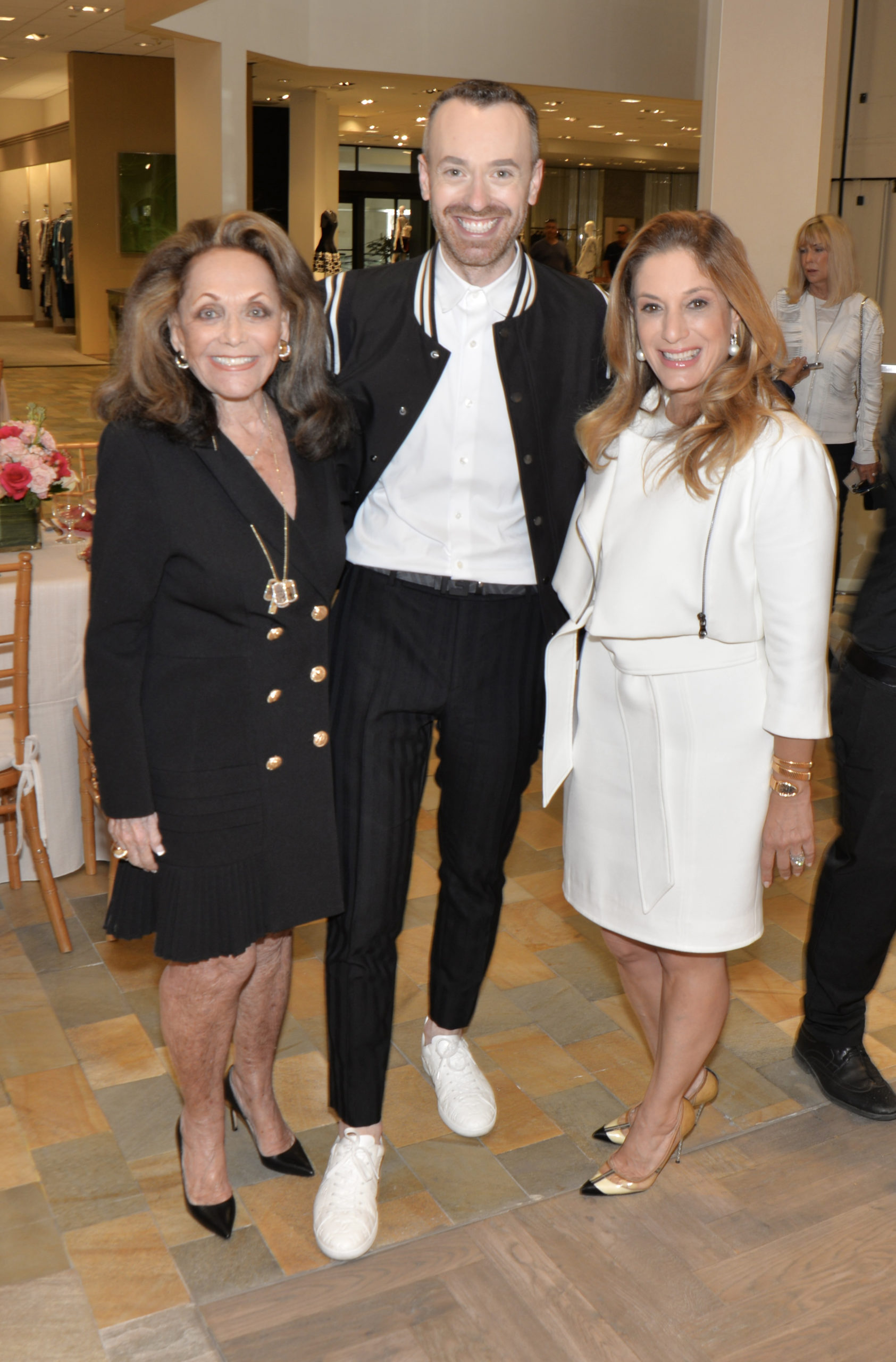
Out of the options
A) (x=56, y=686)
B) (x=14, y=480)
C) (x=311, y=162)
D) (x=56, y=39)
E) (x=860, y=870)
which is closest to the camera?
→ (x=860, y=870)

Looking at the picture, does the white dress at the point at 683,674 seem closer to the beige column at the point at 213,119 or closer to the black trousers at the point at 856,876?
the black trousers at the point at 856,876

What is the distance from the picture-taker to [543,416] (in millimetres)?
2262

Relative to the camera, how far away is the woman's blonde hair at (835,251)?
226 inches

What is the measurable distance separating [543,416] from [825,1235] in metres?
1.64

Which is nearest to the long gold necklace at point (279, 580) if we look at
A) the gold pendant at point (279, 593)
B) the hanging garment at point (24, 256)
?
the gold pendant at point (279, 593)

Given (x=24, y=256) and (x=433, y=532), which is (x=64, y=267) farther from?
(x=433, y=532)

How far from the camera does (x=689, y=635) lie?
209cm

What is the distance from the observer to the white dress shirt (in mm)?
2246

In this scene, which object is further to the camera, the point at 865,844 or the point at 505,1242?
the point at 865,844

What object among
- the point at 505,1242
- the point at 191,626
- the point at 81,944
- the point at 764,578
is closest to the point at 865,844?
the point at 764,578

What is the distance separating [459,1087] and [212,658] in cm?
125

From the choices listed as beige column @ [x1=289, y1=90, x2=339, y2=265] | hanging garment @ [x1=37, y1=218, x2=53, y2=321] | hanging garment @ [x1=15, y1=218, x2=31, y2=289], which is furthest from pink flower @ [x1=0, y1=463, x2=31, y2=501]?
hanging garment @ [x1=15, y1=218, x2=31, y2=289]

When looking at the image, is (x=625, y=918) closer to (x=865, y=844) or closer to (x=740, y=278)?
(x=865, y=844)

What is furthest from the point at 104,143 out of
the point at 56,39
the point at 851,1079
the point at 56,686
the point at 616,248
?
the point at 851,1079
